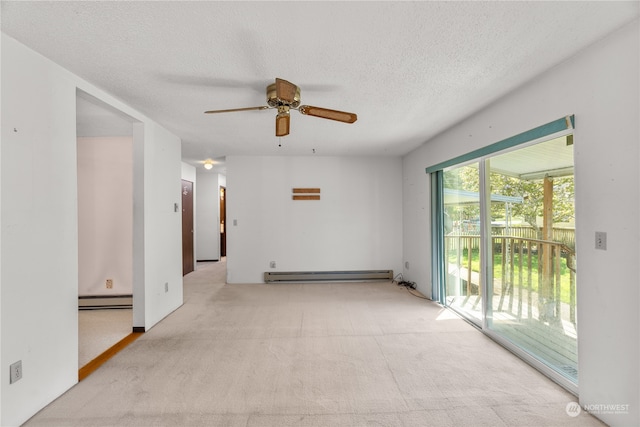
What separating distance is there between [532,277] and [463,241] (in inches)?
40.0

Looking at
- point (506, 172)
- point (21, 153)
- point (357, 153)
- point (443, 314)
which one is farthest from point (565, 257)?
point (21, 153)

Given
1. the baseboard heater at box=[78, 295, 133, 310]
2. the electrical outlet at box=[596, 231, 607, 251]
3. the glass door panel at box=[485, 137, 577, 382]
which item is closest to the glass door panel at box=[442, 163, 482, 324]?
the glass door panel at box=[485, 137, 577, 382]

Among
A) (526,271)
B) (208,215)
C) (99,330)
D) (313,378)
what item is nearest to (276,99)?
(313,378)

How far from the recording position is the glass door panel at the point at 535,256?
6.74 feet

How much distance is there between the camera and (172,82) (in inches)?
83.7

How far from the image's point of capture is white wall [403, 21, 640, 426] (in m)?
1.48

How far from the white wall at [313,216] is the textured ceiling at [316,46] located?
2.36 metres

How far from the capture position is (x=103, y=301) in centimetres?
362

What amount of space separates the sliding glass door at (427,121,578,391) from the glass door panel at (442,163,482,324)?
12 millimetres

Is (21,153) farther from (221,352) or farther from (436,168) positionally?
(436,168)

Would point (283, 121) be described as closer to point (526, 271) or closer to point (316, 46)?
point (316, 46)

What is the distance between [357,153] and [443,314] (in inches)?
112

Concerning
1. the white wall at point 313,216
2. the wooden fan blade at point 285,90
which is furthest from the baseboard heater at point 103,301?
the wooden fan blade at point 285,90

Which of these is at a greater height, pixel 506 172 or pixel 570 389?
pixel 506 172
